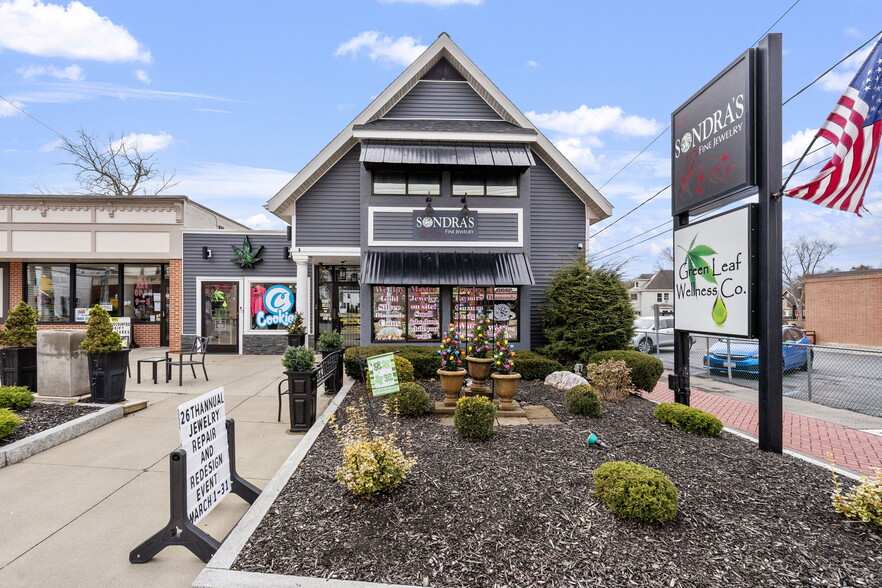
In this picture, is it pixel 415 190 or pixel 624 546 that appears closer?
pixel 624 546

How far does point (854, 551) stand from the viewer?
312 cm

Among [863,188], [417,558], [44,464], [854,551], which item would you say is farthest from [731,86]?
[44,464]

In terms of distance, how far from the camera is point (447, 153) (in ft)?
35.5

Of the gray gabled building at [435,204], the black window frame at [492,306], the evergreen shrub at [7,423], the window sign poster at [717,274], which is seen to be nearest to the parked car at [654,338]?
the gray gabled building at [435,204]

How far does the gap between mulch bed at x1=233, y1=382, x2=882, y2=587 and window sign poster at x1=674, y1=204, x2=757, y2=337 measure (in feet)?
5.81

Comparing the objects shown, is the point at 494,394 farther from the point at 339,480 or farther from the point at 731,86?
the point at 731,86

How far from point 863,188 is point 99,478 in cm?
903

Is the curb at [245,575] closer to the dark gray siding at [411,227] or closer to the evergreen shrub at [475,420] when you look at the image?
the evergreen shrub at [475,420]

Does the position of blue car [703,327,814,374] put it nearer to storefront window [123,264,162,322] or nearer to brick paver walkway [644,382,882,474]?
brick paver walkway [644,382,882,474]

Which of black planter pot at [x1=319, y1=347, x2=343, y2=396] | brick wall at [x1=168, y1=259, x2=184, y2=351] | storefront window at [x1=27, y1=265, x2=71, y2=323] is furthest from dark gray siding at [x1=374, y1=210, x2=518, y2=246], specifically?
storefront window at [x1=27, y1=265, x2=71, y2=323]

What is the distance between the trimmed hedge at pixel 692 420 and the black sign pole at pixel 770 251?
0.55 metres

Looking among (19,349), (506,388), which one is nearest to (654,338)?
(506,388)

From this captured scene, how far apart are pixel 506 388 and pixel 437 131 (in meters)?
7.29

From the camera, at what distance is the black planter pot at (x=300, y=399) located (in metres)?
6.37
